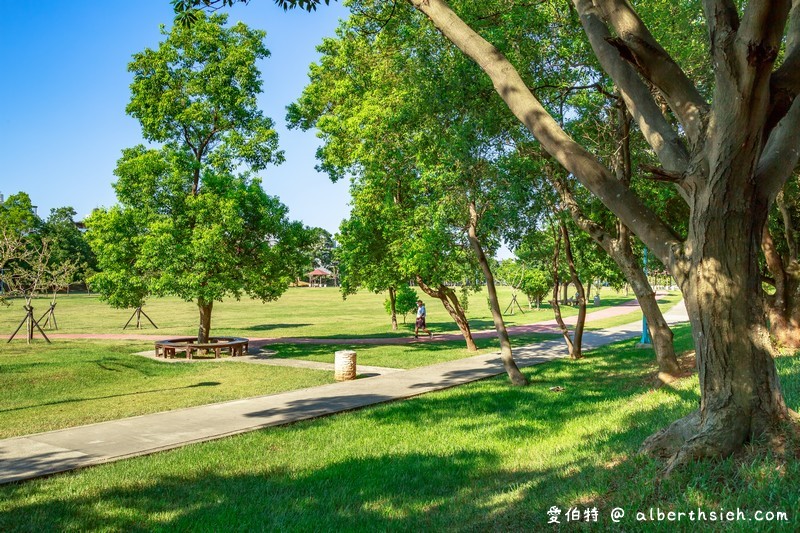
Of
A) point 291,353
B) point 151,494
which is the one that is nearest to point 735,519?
point 151,494

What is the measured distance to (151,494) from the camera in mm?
6391

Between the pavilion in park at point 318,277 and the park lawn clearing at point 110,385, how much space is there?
105204 mm

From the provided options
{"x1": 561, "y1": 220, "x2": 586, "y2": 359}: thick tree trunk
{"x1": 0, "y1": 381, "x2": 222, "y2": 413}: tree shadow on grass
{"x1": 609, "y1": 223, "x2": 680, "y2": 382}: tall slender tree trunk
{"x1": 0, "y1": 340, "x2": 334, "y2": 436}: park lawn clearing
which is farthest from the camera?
{"x1": 561, "y1": 220, "x2": 586, "y2": 359}: thick tree trunk

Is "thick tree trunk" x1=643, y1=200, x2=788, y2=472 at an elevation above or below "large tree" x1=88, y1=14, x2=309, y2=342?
below

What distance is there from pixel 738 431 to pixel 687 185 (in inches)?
82.2

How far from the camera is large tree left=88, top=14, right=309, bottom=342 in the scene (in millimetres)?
18984

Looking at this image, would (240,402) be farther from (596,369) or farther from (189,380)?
(596,369)

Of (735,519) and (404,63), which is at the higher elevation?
(404,63)

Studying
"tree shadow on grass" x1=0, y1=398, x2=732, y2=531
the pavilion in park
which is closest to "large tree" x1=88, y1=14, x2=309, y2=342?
"tree shadow on grass" x1=0, y1=398, x2=732, y2=531

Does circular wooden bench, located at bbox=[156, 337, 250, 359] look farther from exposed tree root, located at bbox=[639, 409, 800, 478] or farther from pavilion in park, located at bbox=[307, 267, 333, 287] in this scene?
pavilion in park, located at bbox=[307, 267, 333, 287]

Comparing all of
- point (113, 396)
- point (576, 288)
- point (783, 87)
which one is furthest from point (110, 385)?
point (783, 87)

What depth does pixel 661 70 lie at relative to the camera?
500cm

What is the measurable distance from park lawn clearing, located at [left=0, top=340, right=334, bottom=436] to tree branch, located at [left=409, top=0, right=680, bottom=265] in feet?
29.2

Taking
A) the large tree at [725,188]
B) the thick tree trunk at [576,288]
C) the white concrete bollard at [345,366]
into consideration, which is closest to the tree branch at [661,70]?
the large tree at [725,188]
